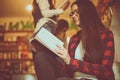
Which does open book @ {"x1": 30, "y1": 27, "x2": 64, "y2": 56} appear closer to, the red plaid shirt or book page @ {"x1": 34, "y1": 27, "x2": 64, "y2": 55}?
book page @ {"x1": 34, "y1": 27, "x2": 64, "y2": 55}

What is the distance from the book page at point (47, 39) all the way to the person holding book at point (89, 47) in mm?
51

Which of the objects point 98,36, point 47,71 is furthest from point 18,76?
point 98,36

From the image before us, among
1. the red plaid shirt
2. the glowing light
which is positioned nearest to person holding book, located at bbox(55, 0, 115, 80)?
the red plaid shirt

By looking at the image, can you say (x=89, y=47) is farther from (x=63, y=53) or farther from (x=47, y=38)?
(x=47, y=38)

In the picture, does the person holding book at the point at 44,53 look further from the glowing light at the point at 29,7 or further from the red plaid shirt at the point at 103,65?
the red plaid shirt at the point at 103,65

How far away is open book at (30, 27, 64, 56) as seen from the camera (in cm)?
259

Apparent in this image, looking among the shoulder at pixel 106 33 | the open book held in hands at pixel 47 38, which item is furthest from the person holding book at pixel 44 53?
the shoulder at pixel 106 33

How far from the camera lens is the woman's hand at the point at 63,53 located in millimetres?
2564

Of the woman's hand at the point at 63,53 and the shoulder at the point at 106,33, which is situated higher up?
the shoulder at the point at 106,33

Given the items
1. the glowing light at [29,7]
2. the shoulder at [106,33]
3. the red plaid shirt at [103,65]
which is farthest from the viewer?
the glowing light at [29,7]

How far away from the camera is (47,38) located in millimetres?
2604

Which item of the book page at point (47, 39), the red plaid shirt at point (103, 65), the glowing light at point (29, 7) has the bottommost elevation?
the red plaid shirt at point (103, 65)

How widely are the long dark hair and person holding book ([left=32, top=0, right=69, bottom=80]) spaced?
20cm

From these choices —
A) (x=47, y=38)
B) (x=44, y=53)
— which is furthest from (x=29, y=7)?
(x=44, y=53)
